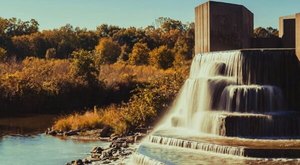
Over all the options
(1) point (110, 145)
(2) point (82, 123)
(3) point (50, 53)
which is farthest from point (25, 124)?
(3) point (50, 53)

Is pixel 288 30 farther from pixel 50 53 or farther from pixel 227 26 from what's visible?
pixel 50 53

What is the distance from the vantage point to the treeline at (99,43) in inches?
2282

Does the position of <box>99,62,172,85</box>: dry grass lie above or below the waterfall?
above

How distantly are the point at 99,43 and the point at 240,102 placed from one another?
52032mm

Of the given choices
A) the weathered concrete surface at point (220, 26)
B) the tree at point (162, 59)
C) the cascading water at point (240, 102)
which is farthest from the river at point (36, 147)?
the tree at point (162, 59)

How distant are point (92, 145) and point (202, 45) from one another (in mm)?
6404

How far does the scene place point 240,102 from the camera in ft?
55.3

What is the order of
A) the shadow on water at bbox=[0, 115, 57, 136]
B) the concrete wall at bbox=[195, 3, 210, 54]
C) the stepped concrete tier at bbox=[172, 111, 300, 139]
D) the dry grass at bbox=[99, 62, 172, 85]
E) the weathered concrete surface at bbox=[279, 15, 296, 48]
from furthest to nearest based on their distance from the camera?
the dry grass at bbox=[99, 62, 172, 85] < the shadow on water at bbox=[0, 115, 57, 136] < the weathered concrete surface at bbox=[279, 15, 296, 48] < the concrete wall at bbox=[195, 3, 210, 54] < the stepped concrete tier at bbox=[172, 111, 300, 139]

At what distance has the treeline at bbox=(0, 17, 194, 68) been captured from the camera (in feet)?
190

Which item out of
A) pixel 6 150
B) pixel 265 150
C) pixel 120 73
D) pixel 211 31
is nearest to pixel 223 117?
pixel 265 150

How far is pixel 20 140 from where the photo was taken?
23609 mm

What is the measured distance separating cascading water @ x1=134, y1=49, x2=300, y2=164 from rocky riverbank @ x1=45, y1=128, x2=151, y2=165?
139cm

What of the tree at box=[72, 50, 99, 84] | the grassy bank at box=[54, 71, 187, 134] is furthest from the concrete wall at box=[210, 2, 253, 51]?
the tree at box=[72, 50, 99, 84]

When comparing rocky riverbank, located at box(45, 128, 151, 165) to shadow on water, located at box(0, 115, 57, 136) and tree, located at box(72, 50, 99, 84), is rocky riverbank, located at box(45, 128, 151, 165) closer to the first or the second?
shadow on water, located at box(0, 115, 57, 136)
